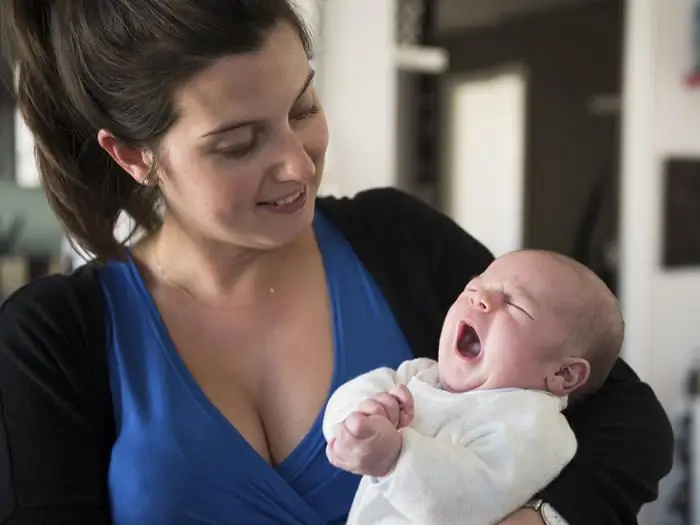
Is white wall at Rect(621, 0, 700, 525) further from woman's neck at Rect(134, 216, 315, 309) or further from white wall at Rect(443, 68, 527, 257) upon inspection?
woman's neck at Rect(134, 216, 315, 309)

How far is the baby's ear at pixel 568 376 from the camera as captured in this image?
92 centimetres

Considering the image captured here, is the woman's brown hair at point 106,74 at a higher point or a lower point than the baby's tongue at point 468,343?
higher

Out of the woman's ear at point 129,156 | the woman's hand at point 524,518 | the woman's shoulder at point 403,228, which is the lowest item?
the woman's hand at point 524,518

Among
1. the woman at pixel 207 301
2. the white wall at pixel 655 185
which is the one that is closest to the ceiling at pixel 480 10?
the white wall at pixel 655 185

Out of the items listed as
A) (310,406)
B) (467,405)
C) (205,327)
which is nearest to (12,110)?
(205,327)

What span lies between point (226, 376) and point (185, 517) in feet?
0.57

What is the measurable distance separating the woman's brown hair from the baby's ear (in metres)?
0.46

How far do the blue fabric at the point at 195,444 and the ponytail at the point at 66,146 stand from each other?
0.09 meters

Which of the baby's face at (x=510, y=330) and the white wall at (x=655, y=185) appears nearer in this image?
the baby's face at (x=510, y=330)

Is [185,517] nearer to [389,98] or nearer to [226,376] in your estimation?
[226,376]

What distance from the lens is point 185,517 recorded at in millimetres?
909

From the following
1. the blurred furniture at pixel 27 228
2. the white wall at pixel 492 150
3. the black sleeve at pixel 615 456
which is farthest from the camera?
the white wall at pixel 492 150

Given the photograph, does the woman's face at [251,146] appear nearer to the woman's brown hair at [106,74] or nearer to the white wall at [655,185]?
the woman's brown hair at [106,74]

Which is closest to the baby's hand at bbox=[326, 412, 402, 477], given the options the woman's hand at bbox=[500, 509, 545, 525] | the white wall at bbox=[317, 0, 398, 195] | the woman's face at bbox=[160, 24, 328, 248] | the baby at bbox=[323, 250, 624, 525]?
the baby at bbox=[323, 250, 624, 525]
